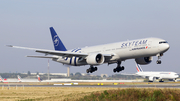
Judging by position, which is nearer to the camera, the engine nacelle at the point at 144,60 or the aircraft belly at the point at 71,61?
the engine nacelle at the point at 144,60

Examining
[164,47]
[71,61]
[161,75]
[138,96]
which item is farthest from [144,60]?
[161,75]

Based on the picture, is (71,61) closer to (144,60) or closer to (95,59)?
(95,59)

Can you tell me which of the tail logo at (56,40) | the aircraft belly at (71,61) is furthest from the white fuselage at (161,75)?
the aircraft belly at (71,61)

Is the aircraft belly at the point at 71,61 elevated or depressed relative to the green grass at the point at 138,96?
elevated

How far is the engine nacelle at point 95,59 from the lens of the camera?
4944 centimetres

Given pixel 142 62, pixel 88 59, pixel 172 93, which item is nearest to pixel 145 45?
pixel 142 62

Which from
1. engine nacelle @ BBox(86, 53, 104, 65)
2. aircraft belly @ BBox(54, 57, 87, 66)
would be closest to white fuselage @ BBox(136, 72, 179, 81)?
aircraft belly @ BBox(54, 57, 87, 66)

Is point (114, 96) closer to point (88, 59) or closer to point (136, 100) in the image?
point (136, 100)

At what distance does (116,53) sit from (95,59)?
4.07 metres

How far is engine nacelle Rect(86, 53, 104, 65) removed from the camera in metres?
49.4

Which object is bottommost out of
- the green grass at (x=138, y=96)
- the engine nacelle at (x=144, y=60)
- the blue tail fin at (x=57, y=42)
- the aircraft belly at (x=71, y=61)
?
the green grass at (x=138, y=96)

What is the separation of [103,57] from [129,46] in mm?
5792

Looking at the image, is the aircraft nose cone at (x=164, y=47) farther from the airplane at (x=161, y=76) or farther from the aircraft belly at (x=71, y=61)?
the airplane at (x=161, y=76)

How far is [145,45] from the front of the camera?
44.5 meters
